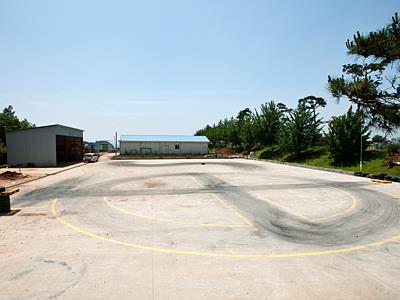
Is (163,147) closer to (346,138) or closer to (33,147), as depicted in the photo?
(33,147)

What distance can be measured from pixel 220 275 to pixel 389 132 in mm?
11446

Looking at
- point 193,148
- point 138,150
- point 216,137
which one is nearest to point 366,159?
point 193,148

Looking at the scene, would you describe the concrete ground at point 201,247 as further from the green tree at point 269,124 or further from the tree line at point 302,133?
the green tree at point 269,124

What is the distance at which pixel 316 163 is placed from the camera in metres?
36.8

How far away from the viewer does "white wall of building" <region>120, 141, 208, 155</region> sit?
210 ft

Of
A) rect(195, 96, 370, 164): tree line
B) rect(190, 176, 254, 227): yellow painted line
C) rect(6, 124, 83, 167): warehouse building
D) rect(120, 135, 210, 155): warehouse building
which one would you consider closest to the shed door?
rect(120, 135, 210, 155): warehouse building

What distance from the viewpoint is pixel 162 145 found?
6544cm

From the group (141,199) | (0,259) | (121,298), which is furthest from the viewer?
(141,199)

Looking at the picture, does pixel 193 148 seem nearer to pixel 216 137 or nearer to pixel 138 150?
pixel 138 150

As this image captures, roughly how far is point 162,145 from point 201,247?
5784cm

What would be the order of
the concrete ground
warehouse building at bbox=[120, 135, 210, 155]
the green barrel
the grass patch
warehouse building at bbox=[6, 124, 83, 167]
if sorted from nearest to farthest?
the concrete ground < the green barrel < the grass patch < warehouse building at bbox=[6, 124, 83, 167] < warehouse building at bbox=[120, 135, 210, 155]

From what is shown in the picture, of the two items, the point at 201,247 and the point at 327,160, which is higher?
the point at 327,160

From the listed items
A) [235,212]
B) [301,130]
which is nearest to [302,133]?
[301,130]

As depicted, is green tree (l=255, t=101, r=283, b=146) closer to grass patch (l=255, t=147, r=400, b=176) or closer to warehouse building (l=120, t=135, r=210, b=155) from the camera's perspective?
grass patch (l=255, t=147, r=400, b=176)
